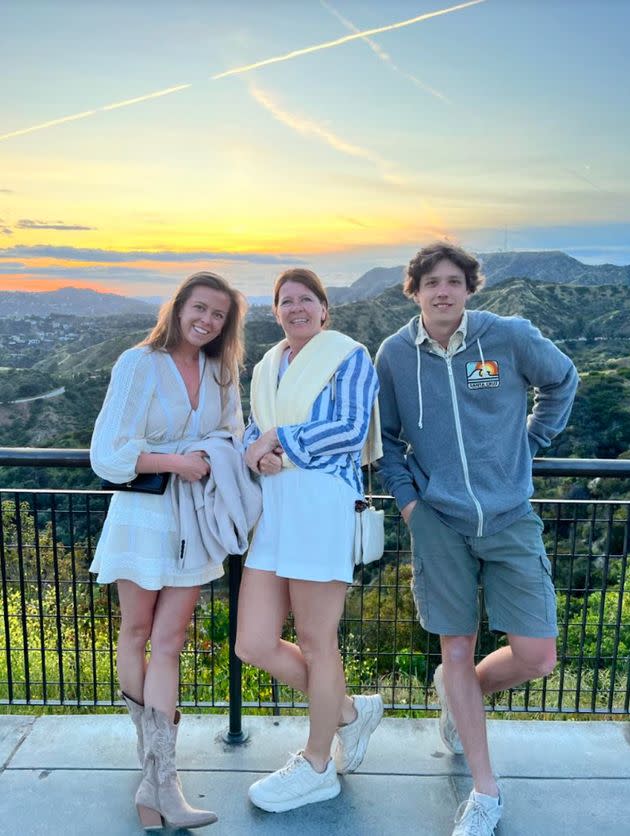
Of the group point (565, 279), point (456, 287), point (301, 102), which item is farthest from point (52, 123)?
point (456, 287)

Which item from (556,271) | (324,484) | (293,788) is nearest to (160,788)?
(293,788)

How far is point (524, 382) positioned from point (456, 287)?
0.41 metres

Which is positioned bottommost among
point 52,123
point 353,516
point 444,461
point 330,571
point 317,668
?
point 317,668

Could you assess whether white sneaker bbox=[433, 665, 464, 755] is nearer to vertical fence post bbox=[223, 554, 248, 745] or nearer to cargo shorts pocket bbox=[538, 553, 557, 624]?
cargo shorts pocket bbox=[538, 553, 557, 624]

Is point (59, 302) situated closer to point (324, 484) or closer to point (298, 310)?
point (298, 310)

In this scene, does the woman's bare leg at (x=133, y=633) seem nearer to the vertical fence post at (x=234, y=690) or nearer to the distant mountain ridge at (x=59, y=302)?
the vertical fence post at (x=234, y=690)

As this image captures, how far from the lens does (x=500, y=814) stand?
249 cm

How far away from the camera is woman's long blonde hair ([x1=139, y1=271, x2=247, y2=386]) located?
98.6 inches

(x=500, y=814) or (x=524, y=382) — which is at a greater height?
(x=524, y=382)

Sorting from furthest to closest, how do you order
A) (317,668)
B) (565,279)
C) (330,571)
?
(565,279), (317,668), (330,571)

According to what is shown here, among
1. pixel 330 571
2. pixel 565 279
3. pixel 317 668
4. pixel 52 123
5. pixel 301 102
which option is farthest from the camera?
pixel 565 279

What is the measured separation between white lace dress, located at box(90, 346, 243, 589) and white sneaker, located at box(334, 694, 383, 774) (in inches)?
32.0

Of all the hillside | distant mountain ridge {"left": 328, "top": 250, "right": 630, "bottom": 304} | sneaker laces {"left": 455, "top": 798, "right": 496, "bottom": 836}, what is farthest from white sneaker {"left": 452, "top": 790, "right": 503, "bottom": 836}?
distant mountain ridge {"left": 328, "top": 250, "right": 630, "bottom": 304}

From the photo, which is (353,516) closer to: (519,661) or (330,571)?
(330,571)
